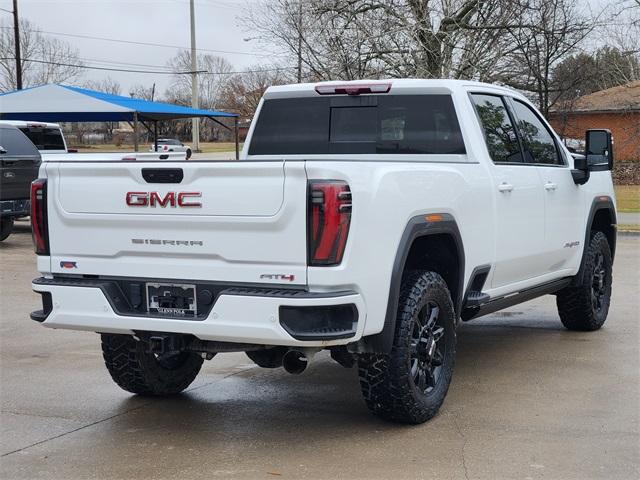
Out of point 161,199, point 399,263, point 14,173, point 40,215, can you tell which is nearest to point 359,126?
point 399,263

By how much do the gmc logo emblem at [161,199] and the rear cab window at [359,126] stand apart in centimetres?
206

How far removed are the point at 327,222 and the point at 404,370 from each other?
1043 millimetres

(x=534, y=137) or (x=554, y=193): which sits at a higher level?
(x=534, y=137)

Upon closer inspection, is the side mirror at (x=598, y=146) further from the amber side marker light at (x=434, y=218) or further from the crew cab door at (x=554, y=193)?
the amber side marker light at (x=434, y=218)

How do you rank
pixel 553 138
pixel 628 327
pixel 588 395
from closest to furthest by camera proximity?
pixel 588 395 → pixel 553 138 → pixel 628 327

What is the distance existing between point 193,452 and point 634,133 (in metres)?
33.4

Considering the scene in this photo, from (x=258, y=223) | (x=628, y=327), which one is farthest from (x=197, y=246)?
(x=628, y=327)

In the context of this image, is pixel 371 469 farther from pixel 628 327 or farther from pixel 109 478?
pixel 628 327

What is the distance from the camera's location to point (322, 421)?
18.0 feet

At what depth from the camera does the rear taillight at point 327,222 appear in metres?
4.46

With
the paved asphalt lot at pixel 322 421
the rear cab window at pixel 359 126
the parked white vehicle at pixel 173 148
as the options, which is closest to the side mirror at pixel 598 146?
the paved asphalt lot at pixel 322 421

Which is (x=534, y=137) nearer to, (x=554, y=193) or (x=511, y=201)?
(x=554, y=193)

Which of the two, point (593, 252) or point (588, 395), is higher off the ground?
point (593, 252)

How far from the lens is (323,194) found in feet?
14.6
